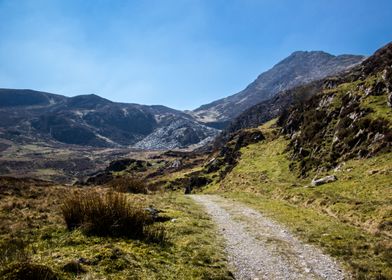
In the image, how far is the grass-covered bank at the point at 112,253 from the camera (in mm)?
10422

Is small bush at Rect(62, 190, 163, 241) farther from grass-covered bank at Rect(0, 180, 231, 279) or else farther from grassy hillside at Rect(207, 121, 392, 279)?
grassy hillside at Rect(207, 121, 392, 279)

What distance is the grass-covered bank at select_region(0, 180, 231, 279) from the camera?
410 inches

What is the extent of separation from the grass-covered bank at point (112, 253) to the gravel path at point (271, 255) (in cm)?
73

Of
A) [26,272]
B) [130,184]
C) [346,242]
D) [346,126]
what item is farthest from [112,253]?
[346,126]

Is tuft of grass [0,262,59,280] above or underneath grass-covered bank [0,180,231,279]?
above

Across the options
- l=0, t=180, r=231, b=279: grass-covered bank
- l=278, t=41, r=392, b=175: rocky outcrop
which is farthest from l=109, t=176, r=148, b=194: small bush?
l=0, t=180, r=231, b=279: grass-covered bank

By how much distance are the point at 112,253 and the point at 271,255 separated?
6.70 metres

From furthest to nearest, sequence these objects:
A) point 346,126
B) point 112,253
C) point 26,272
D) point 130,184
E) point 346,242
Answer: point 346,126
point 130,184
point 346,242
point 112,253
point 26,272

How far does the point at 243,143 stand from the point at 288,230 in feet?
215

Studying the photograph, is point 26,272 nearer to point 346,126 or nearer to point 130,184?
point 130,184

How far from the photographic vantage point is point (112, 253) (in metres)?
11.8

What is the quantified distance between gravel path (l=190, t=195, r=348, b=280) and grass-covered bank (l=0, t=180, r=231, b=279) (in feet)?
2.41

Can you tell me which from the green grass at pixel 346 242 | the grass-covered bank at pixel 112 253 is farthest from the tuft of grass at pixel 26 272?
the green grass at pixel 346 242

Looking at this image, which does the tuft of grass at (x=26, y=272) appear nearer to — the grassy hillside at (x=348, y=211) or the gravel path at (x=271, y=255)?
the gravel path at (x=271, y=255)
